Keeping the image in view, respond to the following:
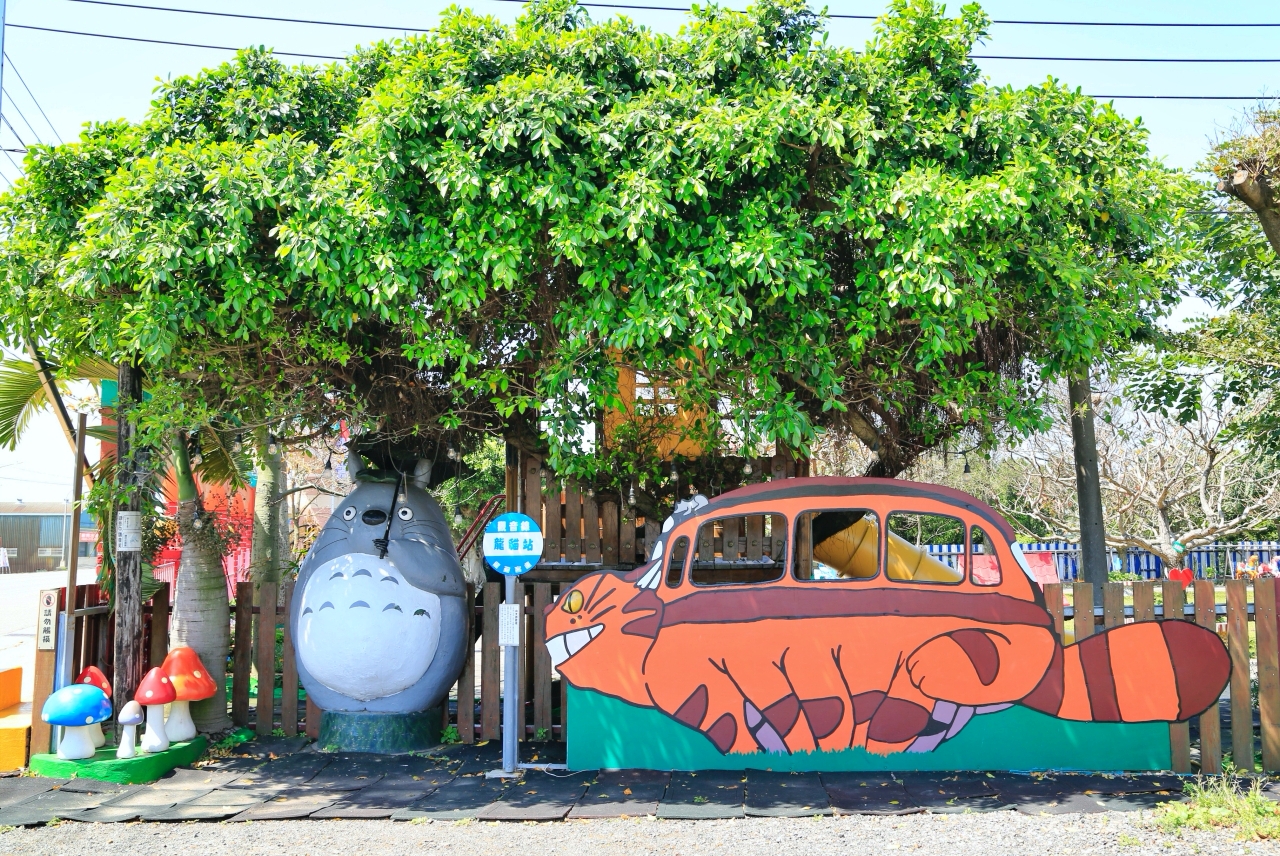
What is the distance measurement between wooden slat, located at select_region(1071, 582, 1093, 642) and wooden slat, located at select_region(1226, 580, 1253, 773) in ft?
3.01

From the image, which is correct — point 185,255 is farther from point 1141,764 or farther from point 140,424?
point 1141,764

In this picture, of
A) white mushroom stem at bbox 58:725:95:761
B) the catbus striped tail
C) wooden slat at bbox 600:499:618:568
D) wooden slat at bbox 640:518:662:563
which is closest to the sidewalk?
white mushroom stem at bbox 58:725:95:761

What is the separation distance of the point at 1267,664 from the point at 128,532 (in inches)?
345

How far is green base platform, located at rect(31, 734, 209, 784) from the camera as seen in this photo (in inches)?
271

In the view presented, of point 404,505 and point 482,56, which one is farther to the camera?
point 404,505

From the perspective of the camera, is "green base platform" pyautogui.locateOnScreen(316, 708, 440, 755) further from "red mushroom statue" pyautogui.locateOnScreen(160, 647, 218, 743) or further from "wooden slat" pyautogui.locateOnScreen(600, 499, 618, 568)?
"wooden slat" pyautogui.locateOnScreen(600, 499, 618, 568)

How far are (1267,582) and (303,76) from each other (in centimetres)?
831

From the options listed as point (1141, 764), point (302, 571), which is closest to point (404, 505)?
point (302, 571)

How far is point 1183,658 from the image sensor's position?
688 centimetres

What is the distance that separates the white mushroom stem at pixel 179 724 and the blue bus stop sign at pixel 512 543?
2.80 metres

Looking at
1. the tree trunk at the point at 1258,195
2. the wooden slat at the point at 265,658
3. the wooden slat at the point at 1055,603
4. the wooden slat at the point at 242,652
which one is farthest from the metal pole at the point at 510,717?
the tree trunk at the point at 1258,195

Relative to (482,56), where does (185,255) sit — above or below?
below

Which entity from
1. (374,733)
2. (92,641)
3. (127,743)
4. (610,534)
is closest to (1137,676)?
(610,534)

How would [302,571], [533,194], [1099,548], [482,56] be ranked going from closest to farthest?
[533,194] < [482,56] < [302,571] < [1099,548]
